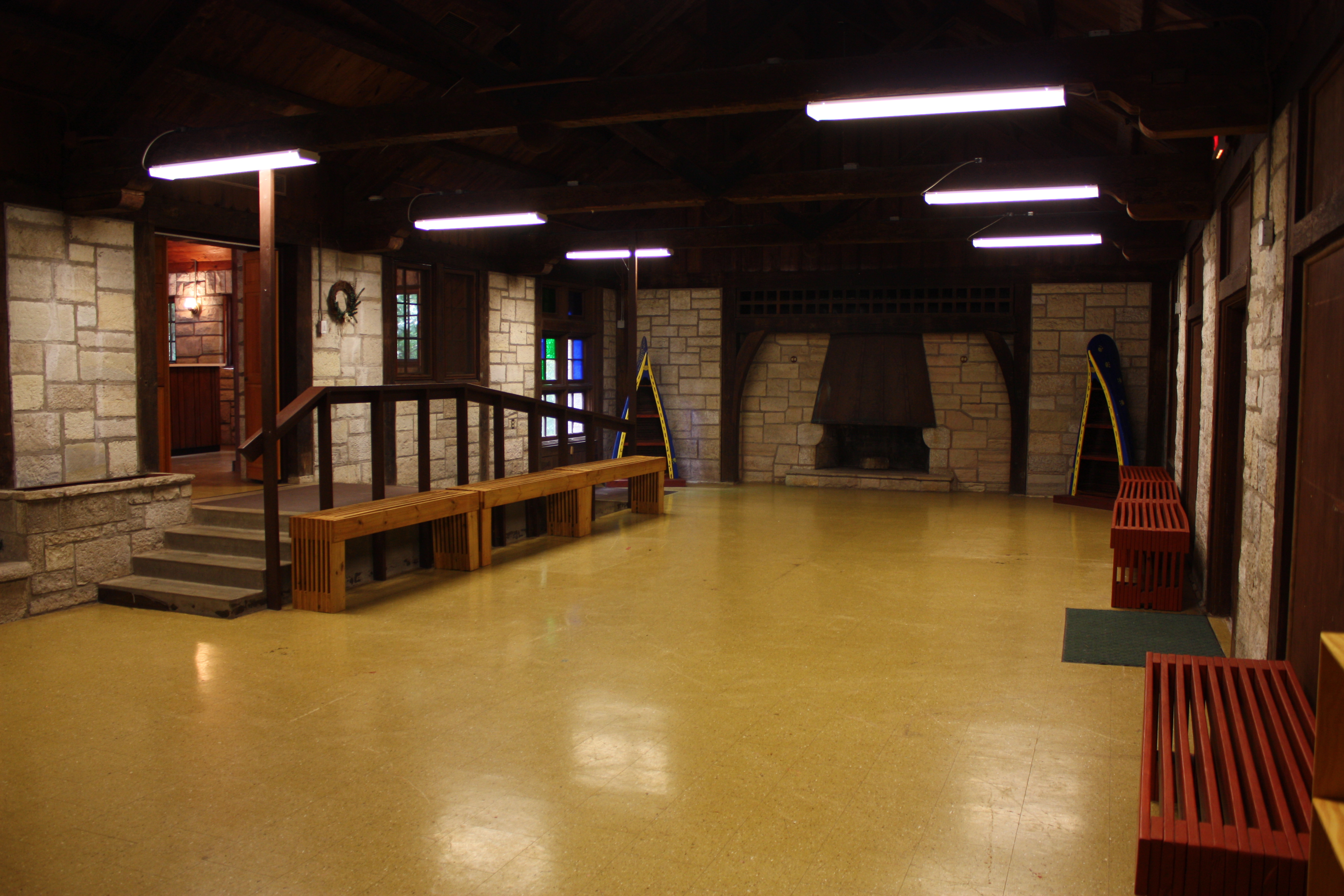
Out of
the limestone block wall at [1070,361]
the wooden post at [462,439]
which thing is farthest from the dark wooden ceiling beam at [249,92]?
the limestone block wall at [1070,361]

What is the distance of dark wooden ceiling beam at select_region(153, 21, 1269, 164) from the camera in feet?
13.0

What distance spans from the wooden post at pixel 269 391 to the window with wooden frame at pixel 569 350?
533 cm

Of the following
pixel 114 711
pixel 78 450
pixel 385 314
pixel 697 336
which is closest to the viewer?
pixel 114 711

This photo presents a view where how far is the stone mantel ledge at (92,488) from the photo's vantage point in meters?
5.33

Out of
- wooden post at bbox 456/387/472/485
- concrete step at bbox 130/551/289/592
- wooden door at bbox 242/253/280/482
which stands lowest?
concrete step at bbox 130/551/289/592

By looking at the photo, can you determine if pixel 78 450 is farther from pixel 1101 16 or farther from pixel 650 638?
pixel 1101 16

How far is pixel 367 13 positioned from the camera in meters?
5.44

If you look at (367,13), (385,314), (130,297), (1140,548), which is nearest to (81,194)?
(130,297)

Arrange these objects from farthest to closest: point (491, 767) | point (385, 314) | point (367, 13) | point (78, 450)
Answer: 1. point (385, 314)
2. point (78, 450)
3. point (367, 13)
4. point (491, 767)

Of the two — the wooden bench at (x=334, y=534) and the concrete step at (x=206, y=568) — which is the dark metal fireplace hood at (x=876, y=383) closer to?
the wooden bench at (x=334, y=534)

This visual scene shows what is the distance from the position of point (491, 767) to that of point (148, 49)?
480cm

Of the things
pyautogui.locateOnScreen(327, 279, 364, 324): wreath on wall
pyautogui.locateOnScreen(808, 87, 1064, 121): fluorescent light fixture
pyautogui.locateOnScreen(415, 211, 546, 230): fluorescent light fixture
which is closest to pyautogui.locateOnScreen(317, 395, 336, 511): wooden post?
pyautogui.locateOnScreen(327, 279, 364, 324): wreath on wall

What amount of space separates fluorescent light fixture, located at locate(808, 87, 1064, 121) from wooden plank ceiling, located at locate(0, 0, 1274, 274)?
0.08 meters

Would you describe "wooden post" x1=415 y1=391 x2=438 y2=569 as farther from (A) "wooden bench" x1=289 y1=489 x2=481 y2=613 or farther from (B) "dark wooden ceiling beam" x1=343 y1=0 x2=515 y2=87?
(B) "dark wooden ceiling beam" x1=343 y1=0 x2=515 y2=87
